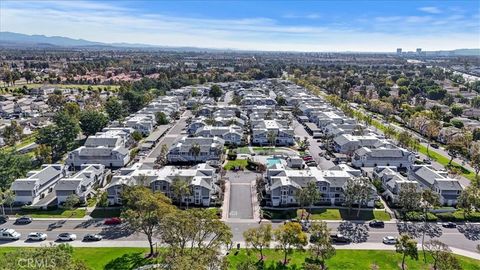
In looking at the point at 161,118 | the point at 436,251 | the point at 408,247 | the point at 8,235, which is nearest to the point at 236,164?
the point at 408,247

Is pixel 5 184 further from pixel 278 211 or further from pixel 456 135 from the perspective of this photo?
pixel 456 135

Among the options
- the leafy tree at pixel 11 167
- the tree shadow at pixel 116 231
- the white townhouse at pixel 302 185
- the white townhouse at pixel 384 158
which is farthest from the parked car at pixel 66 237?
the white townhouse at pixel 384 158

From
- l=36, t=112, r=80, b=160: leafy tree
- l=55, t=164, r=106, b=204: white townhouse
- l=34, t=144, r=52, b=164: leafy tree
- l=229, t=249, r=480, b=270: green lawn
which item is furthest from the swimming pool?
l=36, t=112, r=80, b=160: leafy tree

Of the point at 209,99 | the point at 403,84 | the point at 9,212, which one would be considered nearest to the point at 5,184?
the point at 9,212

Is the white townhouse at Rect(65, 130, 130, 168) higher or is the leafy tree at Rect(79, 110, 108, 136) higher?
the leafy tree at Rect(79, 110, 108, 136)

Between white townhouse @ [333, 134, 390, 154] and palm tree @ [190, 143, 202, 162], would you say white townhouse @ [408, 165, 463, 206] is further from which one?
palm tree @ [190, 143, 202, 162]
